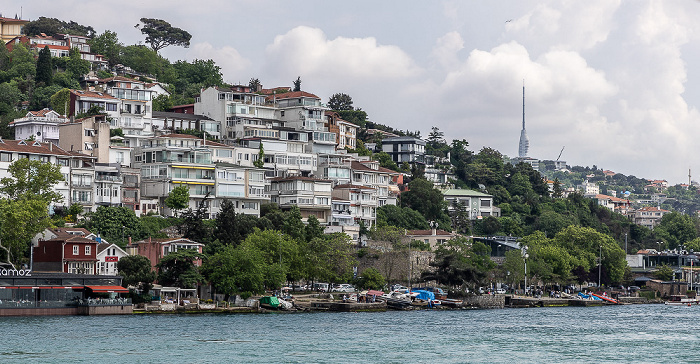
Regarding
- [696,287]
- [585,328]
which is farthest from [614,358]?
[696,287]

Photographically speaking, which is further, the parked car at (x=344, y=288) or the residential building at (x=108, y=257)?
the parked car at (x=344, y=288)

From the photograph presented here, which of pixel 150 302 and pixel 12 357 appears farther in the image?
pixel 150 302

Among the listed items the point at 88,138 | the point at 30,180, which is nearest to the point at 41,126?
the point at 88,138

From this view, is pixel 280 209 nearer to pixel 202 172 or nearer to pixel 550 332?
pixel 202 172

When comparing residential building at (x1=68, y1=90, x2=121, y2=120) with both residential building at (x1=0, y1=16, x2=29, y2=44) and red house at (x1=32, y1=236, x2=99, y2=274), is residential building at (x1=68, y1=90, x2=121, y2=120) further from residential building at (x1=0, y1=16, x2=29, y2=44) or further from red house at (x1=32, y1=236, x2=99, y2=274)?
residential building at (x1=0, y1=16, x2=29, y2=44)

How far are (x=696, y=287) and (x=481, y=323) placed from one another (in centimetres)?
6993

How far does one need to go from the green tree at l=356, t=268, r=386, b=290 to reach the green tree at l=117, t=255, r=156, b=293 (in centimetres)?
2142

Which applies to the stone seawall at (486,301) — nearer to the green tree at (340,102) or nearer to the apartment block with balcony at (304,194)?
the apartment block with balcony at (304,194)

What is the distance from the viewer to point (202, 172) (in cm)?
9800

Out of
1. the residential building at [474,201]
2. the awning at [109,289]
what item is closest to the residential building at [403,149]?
the residential building at [474,201]

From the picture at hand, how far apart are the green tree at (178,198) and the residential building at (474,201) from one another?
164ft

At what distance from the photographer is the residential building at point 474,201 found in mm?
136250

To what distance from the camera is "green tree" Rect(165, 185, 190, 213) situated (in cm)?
9262

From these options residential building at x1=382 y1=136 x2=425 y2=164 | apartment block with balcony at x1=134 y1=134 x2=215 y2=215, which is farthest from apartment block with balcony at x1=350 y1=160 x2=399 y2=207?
residential building at x1=382 y1=136 x2=425 y2=164
